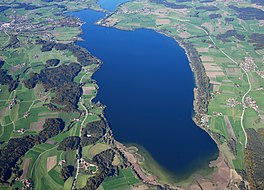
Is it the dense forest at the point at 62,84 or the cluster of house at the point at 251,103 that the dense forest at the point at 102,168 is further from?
the cluster of house at the point at 251,103

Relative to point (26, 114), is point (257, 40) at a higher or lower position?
higher

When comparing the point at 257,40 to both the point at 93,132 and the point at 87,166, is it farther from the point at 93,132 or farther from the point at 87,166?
the point at 87,166

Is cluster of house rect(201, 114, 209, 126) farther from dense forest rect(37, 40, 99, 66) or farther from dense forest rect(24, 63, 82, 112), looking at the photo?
dense forest rect(37, 40, 99, 66)

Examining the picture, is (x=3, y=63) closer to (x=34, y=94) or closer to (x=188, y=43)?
(x=34, y=94)

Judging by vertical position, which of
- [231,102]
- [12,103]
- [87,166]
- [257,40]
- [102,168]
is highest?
[257,40]

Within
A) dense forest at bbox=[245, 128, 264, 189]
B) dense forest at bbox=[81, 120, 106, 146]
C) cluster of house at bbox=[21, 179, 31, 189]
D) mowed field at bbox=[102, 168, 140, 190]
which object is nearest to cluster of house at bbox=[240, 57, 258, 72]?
dense forest at bbox=[245, 128, 264, 189]

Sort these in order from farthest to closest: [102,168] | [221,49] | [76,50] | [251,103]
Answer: [221,49], [76,50], [251,103], [102,168]

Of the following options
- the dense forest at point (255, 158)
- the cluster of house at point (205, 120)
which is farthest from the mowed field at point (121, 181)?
the cluster of house at point (205, 120)

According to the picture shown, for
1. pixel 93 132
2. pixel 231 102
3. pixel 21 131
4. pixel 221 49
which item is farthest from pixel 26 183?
pixel 221 49

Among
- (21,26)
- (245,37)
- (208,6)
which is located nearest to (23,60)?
(21,26)

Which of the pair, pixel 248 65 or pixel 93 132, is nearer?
pixel 93 132

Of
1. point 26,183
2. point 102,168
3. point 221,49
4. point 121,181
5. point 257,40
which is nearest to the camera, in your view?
point 26,183
